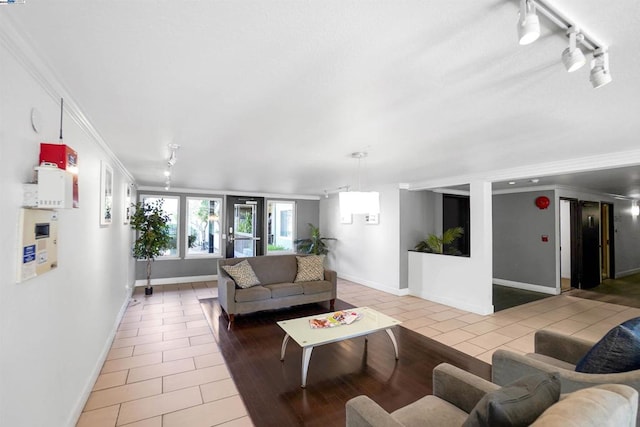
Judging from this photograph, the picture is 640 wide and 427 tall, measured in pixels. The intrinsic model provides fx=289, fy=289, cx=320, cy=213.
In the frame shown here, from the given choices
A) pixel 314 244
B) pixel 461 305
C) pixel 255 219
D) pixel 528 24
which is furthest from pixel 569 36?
pixel 255 219

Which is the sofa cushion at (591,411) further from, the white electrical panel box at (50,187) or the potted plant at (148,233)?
the potted plant at (148,233)

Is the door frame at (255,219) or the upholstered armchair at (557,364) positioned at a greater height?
the door frame at (255,219)

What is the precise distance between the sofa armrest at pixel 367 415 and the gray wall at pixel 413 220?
14.5 ft

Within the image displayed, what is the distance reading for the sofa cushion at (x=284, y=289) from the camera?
442 cm

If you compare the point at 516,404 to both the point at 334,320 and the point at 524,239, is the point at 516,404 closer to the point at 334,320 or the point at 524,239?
the point at 334,320

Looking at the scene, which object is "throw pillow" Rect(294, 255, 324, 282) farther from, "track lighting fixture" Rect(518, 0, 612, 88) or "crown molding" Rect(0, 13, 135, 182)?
"track lighting fixture" Rect(518, 0, 612, 88)

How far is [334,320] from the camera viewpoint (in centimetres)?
311

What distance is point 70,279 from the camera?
199cm

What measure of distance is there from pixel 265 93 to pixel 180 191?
225 inches

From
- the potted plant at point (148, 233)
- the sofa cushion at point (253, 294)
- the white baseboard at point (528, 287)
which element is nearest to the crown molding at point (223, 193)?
the potted plant at point (148, 233)

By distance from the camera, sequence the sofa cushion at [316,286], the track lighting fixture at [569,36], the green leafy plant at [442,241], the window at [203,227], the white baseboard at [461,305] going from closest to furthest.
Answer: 1. the track lighting fixture at [569,36]
2. the white baseboard at [461,305]
3. the sofa cushion at [316,286]
4. the green leafy plant at [442,241]
5. the window at [203,227]

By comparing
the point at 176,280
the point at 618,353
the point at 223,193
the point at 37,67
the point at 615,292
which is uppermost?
the point at 37,67

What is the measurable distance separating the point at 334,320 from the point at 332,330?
224 mm

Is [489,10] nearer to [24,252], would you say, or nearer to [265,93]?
[265,93]
